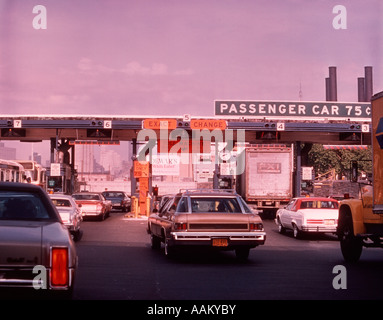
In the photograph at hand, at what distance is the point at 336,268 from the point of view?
13.5m

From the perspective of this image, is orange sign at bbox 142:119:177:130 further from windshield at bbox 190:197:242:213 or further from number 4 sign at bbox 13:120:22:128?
windshield at bbox 190:197:242:213

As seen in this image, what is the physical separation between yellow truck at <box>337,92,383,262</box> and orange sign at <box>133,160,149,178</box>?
24126 millimetres

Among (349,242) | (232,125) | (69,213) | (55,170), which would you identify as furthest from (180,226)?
(55,170)

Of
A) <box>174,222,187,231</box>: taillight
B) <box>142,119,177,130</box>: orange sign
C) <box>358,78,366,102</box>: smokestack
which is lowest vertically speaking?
<box>174,222,187,231</box>: taillight

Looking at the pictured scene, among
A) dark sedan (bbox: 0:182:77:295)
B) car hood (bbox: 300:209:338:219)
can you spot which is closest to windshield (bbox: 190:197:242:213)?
car hood (bbox: 300:209:338:219)

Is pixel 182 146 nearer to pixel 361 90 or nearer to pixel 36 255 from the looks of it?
pixel 36 255

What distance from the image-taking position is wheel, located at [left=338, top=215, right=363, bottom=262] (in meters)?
14.2

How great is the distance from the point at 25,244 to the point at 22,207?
1.45 m

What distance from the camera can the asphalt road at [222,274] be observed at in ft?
31.6

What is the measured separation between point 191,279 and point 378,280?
3.29 meters

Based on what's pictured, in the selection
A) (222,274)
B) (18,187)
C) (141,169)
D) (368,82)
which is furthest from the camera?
(368,82)

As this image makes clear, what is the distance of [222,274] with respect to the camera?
12.3 m

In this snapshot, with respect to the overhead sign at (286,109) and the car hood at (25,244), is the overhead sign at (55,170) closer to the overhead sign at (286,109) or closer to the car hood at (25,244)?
the overhead sign at (286,109)

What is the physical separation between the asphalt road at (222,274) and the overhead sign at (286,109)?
27813 mm
